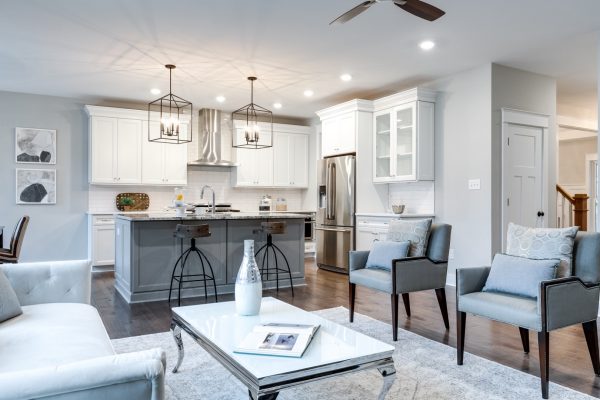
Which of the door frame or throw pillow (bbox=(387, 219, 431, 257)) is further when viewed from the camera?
the door frame

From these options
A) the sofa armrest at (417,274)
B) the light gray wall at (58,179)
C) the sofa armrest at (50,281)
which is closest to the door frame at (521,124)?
A: the sofa armrest at (417,274)

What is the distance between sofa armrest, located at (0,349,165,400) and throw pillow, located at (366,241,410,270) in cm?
289

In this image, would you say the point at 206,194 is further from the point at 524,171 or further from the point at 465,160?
the point at 524,171

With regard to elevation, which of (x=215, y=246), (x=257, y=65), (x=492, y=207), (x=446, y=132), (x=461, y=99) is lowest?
(x=215, y=246)

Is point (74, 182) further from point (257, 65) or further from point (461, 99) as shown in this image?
point (461, 99)

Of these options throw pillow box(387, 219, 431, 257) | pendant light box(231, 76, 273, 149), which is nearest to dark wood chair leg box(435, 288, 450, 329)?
throw pillow box(387, 219, 431, 257)

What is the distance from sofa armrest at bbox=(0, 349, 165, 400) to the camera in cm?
111

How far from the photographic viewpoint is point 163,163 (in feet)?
24.7

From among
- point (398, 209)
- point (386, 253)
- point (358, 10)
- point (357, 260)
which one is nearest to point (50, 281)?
point (357, 260)

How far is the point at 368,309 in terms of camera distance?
4496 millimetres

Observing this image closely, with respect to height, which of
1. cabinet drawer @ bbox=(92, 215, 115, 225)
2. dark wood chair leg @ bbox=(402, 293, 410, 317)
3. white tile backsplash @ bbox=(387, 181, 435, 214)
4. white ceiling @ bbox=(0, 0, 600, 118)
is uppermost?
white ceiling @ bbox=(0, 0, 600, 118)

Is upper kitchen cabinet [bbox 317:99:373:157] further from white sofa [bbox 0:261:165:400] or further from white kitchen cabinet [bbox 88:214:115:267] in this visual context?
white sofa [bbox 0:261:165:400]

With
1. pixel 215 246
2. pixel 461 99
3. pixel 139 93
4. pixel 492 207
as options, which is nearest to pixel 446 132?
pixel 461 99

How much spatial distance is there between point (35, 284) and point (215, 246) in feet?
8.52
